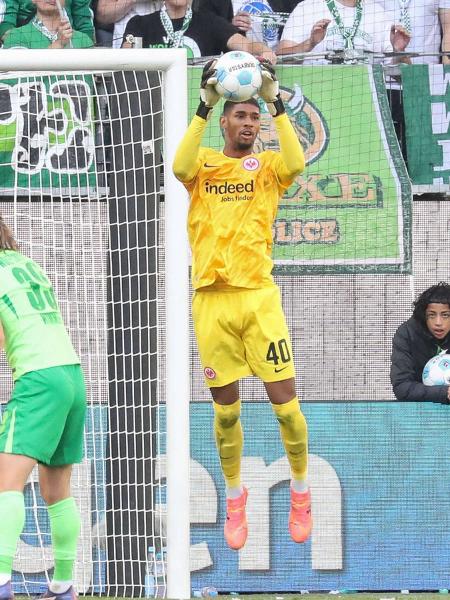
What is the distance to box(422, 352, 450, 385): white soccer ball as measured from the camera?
7613 millimetres

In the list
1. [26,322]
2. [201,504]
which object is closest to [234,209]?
[26,322]

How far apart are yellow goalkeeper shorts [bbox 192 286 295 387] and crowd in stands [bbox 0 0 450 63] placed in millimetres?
2913

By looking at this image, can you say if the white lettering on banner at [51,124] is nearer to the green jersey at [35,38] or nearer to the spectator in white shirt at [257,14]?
the green jersey at [35,38]

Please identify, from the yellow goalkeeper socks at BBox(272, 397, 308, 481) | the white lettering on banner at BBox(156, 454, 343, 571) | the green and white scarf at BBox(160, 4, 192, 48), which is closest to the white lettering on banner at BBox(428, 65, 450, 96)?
the green and white scarf at BBox(160, 4, 192, 48)

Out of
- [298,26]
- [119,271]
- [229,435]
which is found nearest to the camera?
[229,435]

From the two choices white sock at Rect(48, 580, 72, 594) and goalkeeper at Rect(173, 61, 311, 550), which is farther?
goalkeeper at Rect(173, 61, 311, 550)

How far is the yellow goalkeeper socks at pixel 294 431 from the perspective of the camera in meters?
6.27

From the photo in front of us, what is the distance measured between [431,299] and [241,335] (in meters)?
1.75

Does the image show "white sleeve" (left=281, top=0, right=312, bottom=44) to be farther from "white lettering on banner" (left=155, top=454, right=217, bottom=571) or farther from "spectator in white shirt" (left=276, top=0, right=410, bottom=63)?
"white lettering on banner" (left=155, top=454, right=217, bottom=571)

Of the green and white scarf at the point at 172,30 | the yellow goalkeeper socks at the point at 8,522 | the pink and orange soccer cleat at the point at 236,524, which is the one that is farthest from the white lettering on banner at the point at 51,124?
the yellow goalkeeper socks at the point at 8,522

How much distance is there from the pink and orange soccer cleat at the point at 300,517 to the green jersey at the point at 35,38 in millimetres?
3614

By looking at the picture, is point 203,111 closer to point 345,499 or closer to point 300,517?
point 300,517

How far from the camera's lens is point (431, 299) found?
7.55 meters

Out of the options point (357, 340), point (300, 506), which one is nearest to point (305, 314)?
point (357, 340)
